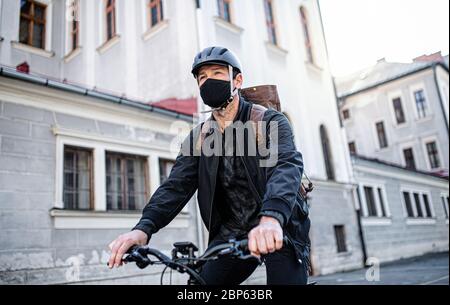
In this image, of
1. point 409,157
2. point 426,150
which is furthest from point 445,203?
point 409,157

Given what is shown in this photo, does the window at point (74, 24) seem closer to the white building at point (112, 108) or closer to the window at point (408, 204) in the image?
the white building at point (112, 108)

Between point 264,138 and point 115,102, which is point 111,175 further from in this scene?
point 264,138

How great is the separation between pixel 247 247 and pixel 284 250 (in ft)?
1.48

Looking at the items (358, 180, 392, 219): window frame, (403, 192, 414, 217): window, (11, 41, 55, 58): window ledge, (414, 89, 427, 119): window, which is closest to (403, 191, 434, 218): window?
(403, 192, 414, 217): window

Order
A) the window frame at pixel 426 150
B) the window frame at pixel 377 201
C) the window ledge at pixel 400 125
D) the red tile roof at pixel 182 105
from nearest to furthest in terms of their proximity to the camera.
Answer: the red tile roof at pixel 182 105 < the window frame at pixel 377 201 < the window frame at pixel 426 150 < the window ledge at pixel 400 125

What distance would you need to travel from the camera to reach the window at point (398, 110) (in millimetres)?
23938

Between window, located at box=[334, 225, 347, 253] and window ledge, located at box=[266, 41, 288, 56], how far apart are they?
5.56 metres

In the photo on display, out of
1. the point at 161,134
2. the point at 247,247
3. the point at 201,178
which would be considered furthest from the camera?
the point at 161,134

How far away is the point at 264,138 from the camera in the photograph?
6.38 ft

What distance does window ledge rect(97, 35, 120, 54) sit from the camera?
7262 mm

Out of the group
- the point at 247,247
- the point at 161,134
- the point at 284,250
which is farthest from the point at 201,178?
the point at 161,134

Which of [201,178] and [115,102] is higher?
[115,102]

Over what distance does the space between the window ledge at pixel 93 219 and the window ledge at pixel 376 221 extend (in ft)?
30.1

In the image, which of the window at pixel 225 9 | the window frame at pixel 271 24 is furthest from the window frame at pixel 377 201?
the window at pixel 225 9
